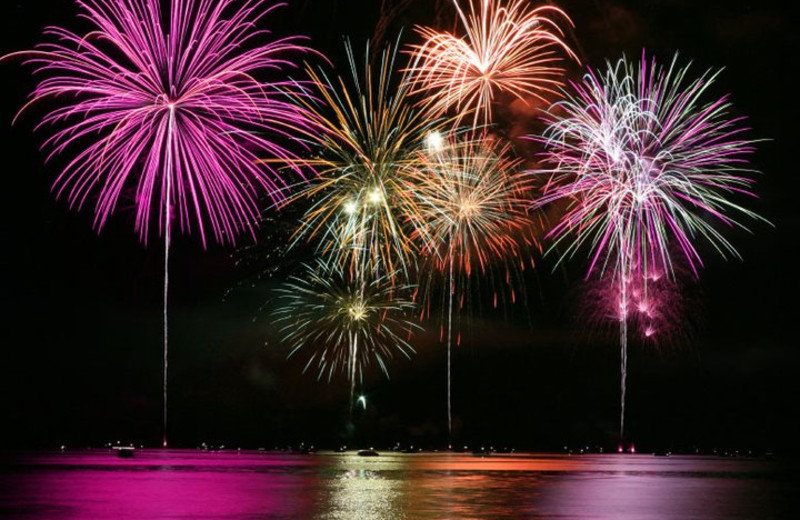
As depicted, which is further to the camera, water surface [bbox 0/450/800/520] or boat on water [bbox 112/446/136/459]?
boat on water [bbox 112/446/136/459]

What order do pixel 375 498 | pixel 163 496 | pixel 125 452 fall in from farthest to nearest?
pixel 125 452 → pixel 163 496 → pixel 375 498

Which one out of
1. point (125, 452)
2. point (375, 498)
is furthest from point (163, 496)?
point (125, 452)

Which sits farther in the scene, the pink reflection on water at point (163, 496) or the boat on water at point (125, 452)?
the boat on water at point (125, 452)

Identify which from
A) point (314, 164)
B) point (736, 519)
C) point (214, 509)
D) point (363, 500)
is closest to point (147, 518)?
point (214, 509)

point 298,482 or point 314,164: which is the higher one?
point 314,164

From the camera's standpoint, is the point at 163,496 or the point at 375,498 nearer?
the point at 375,498

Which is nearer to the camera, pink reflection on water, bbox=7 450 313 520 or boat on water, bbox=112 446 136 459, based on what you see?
Result: pink reflection on water, bbox=7 450 313 520

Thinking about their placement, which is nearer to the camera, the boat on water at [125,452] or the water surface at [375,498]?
the water surface at [375,498]

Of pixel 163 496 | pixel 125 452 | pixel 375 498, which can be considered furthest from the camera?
pixel 125 452

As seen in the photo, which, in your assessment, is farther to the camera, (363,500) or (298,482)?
(298,482)

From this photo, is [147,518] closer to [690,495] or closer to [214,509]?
[214,509]

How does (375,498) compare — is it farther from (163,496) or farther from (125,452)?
(125,452)
